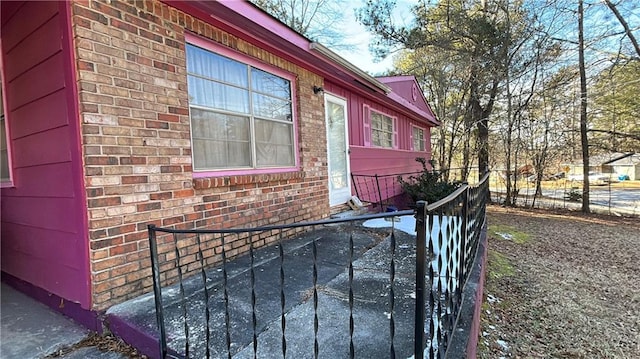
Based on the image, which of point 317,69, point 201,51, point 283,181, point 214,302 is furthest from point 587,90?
point 214,302

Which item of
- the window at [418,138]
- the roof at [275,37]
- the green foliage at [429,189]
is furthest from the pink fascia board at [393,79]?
the roof at [275,37]

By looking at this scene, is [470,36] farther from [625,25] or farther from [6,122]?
[6,122]

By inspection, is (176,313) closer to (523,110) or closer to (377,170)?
(377,170)

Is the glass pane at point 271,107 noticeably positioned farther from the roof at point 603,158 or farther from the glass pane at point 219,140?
the roof at point 603,158

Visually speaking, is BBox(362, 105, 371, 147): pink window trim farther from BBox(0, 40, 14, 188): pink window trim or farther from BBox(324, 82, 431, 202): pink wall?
BBox(0, 40, 14, 188): pink window trim

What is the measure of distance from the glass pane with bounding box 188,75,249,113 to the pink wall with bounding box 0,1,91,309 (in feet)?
3.20

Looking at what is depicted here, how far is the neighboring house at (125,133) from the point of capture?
2162mm

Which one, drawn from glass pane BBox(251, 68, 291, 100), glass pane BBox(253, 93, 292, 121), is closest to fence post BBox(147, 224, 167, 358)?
glass pane BBox(253, 93, 292, 121)

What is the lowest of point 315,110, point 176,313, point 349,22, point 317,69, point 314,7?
point 176,313

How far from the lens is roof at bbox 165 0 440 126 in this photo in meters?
2.79

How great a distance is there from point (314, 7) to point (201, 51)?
1284 cm

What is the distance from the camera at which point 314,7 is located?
46.4 ft

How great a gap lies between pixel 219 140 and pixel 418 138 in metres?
9.95

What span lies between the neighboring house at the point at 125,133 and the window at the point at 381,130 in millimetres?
3758
